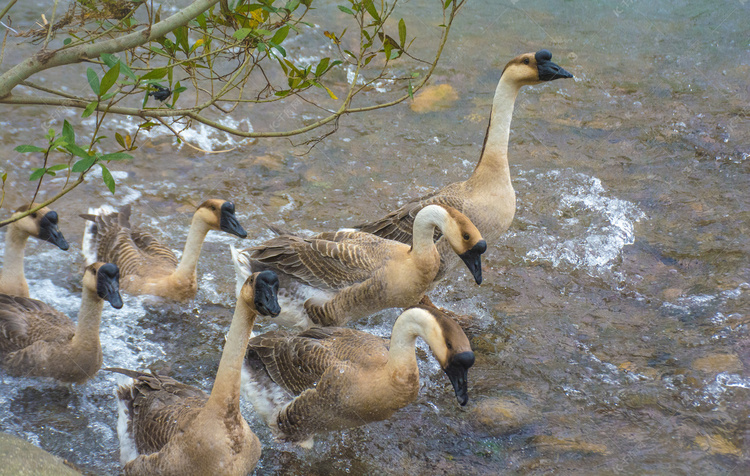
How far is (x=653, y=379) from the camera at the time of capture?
Answer: 5.47m

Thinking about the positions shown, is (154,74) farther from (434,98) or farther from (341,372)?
(434,98)

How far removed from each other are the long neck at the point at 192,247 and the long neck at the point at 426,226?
2.08 meters

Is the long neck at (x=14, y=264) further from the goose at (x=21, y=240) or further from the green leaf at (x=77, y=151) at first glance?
the green leaf at (x=77, y=151)

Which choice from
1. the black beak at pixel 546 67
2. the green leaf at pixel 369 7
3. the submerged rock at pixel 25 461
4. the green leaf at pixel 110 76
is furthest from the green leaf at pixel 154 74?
the black beak at pixel 546 67

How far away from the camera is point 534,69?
6.40 metres

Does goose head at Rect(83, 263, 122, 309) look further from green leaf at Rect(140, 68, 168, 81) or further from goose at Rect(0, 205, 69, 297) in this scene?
green leaf at Rect(140, 68, 168, 81)

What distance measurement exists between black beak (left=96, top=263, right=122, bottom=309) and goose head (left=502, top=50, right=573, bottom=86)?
4057mm

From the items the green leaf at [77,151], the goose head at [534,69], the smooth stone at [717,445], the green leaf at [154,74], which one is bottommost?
the smooth stone at [717,445]

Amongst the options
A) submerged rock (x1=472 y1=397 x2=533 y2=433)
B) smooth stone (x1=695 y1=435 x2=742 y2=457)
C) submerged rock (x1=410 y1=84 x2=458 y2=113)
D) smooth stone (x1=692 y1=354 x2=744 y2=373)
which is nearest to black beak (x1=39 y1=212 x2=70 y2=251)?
submerged rock (x1=472 y1=397 x2=533 y2=433)

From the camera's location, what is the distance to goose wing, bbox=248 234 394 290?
5.85m

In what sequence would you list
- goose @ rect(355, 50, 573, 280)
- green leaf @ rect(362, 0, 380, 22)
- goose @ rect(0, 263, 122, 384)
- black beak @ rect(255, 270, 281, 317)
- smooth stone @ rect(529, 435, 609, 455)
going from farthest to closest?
goose @ rect(355, 50, 573, 280) → goose @ rect(0, 263, 122, 384) → smooth stone @ rect(529, 435, 609, 455) → black beak @ rect(255, 270, 281, 317) → green leaf @ rect(362, 0, 380, 22)

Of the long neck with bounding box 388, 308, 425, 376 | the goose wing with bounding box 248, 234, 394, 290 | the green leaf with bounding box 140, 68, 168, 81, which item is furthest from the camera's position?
the goose wing with bounding box 248, 234, 394, 290

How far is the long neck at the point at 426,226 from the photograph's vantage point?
554 cm

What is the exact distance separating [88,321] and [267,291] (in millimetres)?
2146
